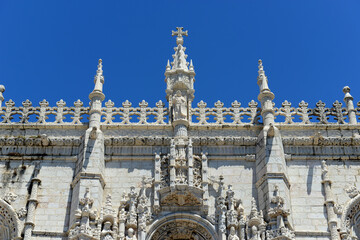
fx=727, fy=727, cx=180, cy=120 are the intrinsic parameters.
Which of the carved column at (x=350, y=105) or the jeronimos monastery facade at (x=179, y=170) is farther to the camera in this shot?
the carved column at (x=350, y=105)

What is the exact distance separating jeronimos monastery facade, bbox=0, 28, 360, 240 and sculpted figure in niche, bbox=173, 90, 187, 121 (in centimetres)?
4

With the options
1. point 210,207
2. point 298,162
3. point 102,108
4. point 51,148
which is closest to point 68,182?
point 51,148

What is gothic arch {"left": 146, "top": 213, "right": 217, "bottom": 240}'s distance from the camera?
734 inches

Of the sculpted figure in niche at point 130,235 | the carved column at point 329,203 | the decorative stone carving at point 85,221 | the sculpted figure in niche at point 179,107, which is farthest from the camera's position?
the sculpted figure in niche at point 179,107

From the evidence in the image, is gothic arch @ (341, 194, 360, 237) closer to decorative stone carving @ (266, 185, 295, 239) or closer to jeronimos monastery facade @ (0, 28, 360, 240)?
jeronimos monastery facade @ (0, 28, 360, 240)

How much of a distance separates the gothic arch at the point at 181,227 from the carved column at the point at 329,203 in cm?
303

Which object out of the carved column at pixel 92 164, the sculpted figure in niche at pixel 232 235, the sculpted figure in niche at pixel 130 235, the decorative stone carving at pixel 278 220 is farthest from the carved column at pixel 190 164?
the carved column at pixel 92 164

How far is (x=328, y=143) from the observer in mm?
20188

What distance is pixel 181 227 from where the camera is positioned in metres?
18.8

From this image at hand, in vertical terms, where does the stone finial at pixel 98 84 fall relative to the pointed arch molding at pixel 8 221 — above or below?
above

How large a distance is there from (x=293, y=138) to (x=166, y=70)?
4336 mm

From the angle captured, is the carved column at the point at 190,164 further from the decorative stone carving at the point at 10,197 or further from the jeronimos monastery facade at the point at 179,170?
the decorative stone carving at the point at 10,197

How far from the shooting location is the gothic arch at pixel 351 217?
18.6m

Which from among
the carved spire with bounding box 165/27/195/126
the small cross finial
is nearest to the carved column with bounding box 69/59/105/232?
the carved spire with bounding box 165/27/195/126
